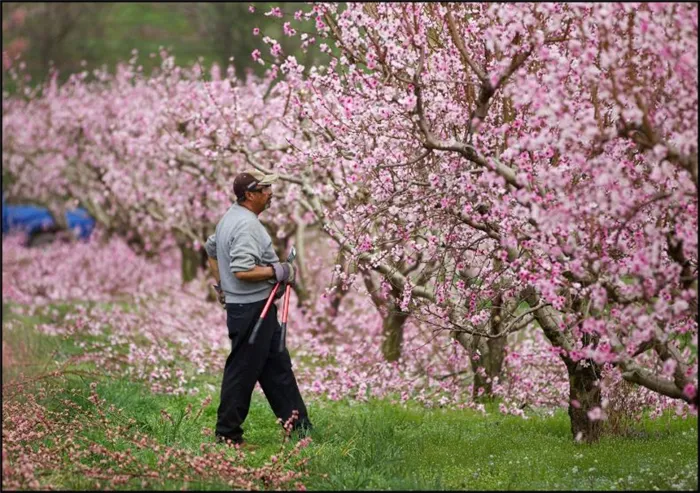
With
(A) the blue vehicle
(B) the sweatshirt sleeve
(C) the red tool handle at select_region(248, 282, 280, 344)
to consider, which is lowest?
(C) the red tool handle at select_region(248, 282, 280, 344)

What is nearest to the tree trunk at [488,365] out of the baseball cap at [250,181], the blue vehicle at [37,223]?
the baseball cap at [250,181]

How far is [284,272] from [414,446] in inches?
65.9

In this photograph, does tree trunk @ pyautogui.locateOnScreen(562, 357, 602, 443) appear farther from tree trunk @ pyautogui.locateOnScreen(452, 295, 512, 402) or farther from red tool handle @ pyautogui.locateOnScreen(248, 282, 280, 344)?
red tool handle @ pyautogui.locateOnScreen(248, 282, 280, 344)

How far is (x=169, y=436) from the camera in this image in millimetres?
7516

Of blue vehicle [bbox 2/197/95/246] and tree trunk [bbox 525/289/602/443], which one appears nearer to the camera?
tree trunk [bbox 525/289/602/443]

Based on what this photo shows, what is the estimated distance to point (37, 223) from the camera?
2683cm

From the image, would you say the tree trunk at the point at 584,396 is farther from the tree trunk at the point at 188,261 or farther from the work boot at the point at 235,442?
the tree trunk at the point at 188,261

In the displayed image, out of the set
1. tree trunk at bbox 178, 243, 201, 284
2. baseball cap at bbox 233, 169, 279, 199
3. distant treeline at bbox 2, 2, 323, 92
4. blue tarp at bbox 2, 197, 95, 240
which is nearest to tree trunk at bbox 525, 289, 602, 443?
baseball cap at bbox 233, 169, 279, 199

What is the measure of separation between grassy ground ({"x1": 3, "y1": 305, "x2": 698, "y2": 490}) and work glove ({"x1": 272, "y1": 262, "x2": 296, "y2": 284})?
1.25 m

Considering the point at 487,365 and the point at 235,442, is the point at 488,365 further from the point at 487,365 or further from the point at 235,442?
the point at 235,442

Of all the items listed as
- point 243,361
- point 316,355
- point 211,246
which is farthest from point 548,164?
point 316,355

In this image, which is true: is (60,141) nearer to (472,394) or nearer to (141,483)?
(472,394)

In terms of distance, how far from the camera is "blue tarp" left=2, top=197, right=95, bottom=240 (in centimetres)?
2634

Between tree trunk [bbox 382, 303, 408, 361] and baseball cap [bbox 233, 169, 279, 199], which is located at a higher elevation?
baseball cap [bbox 233, 169, 279, 199]
